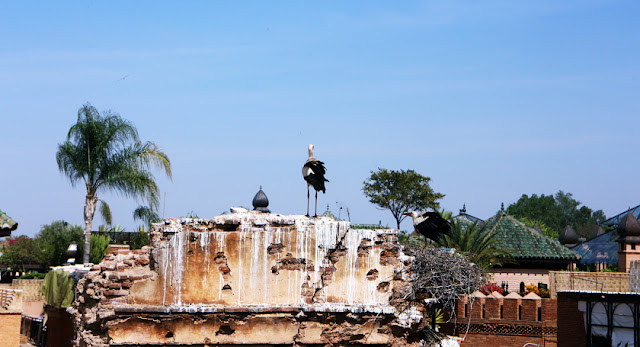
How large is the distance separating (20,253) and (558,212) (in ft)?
218

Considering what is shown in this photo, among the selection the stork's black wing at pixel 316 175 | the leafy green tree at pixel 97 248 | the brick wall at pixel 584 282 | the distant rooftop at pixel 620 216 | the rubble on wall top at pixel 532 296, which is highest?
the distant rooftop at pixel 620 216

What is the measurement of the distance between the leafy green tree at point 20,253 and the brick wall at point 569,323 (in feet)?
105

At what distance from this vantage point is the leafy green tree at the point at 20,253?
45438 millimetres

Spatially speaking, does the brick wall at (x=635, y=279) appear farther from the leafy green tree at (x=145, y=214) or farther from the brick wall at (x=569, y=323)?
the leafy green tree at (x=145, y=214)

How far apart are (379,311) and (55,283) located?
14826 millimetres

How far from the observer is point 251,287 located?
406 inches

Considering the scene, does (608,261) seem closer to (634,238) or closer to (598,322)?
(634,238)

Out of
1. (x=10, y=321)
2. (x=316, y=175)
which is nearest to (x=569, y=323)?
(x=316, y=175)

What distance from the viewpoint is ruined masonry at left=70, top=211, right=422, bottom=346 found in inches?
397

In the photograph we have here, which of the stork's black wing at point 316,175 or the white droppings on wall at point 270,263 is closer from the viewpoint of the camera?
the white droppings on wall at point 270,263

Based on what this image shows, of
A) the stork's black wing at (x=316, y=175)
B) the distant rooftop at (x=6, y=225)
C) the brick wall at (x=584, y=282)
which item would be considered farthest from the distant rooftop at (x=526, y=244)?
the stork's black wing at (x=316, y=175)

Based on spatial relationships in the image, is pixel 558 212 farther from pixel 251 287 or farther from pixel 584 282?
pixel 251 287

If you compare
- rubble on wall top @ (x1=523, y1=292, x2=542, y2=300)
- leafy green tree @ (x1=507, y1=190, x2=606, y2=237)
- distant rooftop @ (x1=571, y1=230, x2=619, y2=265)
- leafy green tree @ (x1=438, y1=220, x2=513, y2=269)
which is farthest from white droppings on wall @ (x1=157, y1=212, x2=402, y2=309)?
leafy green tree @ (x1=507, y1=190, x2=606, y2=237)

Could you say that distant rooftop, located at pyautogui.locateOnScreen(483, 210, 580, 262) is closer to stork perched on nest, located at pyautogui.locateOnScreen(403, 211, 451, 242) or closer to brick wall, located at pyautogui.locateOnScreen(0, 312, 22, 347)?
stork perched on nest, located at pyautogui.locateOnScreen(403, 211, 451, 242)
